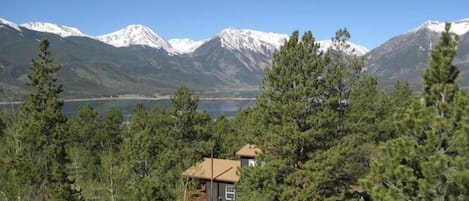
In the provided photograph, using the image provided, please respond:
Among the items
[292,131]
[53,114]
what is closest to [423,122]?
[292,131]

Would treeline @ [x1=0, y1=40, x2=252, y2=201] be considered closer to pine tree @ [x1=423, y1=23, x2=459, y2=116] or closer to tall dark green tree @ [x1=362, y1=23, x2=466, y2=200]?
tall dark green tree @ [x1=362, y1=23, x2=466, y2=200]

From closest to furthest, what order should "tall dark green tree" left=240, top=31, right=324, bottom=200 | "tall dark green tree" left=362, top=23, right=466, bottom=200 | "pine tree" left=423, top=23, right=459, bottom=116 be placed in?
"tall dark green tree" left=362, top=23, right=466, bottom=200 < "pine tree" left=423, top=23, right=459, bottom=116 < "tall dark green tree" left=240, top=31, right=324, bottom=200

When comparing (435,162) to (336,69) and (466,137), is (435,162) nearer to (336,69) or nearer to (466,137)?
(466,137)

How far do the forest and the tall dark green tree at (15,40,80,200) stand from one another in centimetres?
7

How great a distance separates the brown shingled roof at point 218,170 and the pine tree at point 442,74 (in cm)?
2083

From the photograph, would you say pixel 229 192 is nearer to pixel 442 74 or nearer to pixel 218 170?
pixel 218 170

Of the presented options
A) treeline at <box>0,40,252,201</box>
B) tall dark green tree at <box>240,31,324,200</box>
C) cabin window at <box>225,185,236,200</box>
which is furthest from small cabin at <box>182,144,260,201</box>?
tall dark green tree at <box>240,31,324,200</box>

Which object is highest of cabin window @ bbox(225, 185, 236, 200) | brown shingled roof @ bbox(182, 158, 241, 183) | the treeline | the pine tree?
the pine tree

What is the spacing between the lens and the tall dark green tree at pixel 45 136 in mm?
28578

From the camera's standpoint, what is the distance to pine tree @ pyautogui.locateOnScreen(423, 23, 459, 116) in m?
14.6

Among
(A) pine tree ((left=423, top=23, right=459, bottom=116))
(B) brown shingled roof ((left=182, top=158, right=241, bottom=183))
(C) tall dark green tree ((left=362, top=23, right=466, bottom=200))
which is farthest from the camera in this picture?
(B) brown shingled roof ((left=182, top=158, right=241, bottom=183))

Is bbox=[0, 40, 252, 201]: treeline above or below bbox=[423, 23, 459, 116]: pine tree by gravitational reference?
below

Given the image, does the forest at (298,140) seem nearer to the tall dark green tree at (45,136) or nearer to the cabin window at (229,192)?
the tall dark green tree at (45,136)

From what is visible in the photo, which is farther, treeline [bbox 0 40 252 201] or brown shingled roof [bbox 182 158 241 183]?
brown shingled roof [bbox 182 158 241 183]
